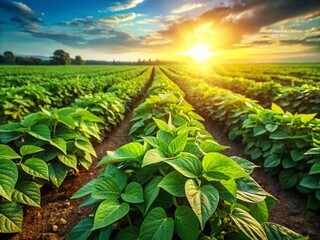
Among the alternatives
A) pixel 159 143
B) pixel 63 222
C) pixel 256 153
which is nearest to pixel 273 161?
pixel 256 153

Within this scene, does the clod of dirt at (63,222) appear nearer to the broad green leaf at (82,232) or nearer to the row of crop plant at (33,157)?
the row of crop plant at (33,157)

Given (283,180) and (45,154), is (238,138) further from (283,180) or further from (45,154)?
(45,154)

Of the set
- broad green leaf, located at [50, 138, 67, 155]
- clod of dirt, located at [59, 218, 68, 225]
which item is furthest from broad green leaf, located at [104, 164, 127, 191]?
clod of dirt, located at [59, 218, 68, 225]

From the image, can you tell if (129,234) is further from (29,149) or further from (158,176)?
(29,149)

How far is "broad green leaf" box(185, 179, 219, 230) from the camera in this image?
92 centimetres

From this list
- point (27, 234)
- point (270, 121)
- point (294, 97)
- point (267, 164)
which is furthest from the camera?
point (294, 97)

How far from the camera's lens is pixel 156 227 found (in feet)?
3.20

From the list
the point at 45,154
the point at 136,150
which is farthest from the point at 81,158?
the point at 136,150

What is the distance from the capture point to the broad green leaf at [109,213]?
3.25 feet

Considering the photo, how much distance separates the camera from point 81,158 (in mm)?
3121

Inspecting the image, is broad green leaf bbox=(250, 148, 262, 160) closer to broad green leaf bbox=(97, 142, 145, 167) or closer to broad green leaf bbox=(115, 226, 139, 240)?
broad green leaf bbox=(97, 142, 145, 167)

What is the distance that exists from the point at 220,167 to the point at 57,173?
2.13 m

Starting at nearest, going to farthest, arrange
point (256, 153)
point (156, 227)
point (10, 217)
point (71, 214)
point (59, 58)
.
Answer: point (156, 227)
point (10, 217)
point (71, 214)
point (256, 153)
point (59, 58)

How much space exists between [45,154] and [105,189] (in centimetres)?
171
